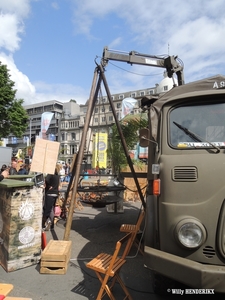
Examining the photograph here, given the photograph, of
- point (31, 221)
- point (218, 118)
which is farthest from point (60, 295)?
point (218, 118)

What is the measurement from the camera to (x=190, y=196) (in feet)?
8.63

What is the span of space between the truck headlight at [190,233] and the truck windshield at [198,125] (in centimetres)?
94

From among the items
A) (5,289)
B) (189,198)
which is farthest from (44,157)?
(189,198)

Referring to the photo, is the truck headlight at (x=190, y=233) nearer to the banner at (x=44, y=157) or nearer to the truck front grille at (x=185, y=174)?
the truck front grille at (x=185, y=174)

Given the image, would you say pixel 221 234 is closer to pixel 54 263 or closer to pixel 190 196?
pixel 190 196

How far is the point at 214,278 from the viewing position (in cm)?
224

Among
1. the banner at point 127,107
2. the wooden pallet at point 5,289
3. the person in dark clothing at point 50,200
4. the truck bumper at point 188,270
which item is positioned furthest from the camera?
the banner at point 127,107

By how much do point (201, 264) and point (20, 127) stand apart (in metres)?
23.4

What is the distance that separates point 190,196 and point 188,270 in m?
0.72

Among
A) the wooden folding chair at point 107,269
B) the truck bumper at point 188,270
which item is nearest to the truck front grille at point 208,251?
the truck bumper at point 188,270

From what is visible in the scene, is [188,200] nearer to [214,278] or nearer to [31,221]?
[214,278]

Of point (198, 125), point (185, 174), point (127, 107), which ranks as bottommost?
point (185, 174)

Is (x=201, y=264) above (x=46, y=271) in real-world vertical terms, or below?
above

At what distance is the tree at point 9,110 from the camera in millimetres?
22531
